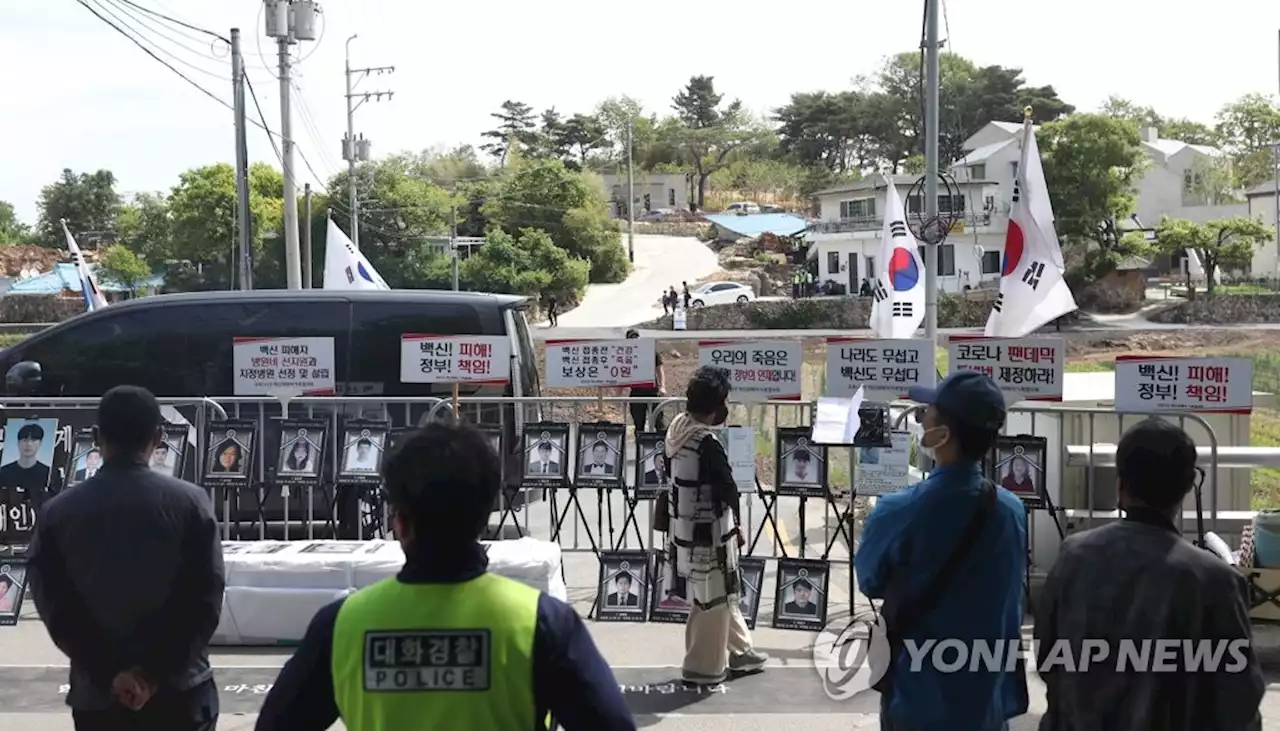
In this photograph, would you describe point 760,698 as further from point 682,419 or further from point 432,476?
point 432,476

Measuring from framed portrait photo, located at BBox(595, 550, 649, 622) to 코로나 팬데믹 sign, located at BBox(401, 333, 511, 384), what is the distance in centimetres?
184

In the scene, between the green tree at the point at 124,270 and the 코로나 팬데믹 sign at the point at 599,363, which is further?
the green tree at the point at 124,270

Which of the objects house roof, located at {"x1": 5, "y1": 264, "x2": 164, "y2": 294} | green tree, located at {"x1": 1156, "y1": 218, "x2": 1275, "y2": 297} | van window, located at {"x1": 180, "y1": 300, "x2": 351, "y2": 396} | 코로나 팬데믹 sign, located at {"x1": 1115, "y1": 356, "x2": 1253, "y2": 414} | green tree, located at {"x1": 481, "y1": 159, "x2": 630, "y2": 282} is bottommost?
코로나 팬데믹 sign, located at {"x1": 1115, "y1": 356, "x2": 1253, "y2": 414}

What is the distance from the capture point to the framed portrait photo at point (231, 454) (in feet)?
29.6

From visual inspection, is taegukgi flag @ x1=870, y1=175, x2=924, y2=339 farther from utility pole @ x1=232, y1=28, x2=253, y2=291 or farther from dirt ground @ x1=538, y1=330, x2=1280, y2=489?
dirt ground @ x1=538, y1=330, x2=1280, y2=489

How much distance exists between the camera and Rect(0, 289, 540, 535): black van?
10.4m

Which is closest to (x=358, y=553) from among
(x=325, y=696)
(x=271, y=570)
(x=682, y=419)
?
(x=271, y=570)

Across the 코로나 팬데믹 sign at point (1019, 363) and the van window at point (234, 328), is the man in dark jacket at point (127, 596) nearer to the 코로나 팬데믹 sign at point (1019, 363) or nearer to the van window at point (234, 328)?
the 코로나 팬데믹 sign at point (1019, 363)

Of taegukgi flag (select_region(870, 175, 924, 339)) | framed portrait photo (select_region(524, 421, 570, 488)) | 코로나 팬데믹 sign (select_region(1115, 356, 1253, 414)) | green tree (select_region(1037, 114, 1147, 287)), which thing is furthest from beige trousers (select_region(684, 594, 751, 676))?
green tree (select_region(1037, 114, 1147, 287))

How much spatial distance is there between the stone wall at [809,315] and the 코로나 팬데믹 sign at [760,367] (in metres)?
41.5

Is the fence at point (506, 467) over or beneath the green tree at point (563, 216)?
beneath

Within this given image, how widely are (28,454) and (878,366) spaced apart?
231 inches

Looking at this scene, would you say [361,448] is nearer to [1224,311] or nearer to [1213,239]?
[1224,311]

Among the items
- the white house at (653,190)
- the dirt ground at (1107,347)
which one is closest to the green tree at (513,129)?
the white house at (653,190)
